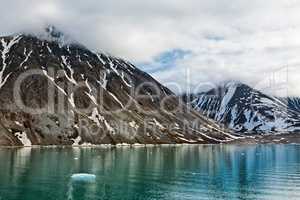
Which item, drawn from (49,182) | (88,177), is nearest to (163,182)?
(88,177)

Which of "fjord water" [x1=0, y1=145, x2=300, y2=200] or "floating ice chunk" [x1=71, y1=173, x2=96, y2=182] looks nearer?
"fjord water" [x1=0, y1=145, x2=300, y2=200]

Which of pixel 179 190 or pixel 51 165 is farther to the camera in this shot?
pixel 51 165

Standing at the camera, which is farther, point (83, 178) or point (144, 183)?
point (83, 178)

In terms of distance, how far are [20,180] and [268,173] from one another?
69.4 meters

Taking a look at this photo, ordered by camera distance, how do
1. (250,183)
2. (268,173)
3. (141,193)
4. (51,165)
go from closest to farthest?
(141,193) < (250,183) < (268,173) < (51,165)

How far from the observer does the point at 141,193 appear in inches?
3388

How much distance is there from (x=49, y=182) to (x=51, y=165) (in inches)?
1586

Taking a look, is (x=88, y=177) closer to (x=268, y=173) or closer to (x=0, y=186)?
(x=0, y=186)

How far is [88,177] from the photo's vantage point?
347 ft

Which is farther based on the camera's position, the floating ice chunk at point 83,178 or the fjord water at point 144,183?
the floating ice chunk at point 83,178

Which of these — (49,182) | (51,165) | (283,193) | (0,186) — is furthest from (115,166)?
(283,193)

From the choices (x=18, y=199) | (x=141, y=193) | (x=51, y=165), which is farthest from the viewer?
(x=51, y=165)

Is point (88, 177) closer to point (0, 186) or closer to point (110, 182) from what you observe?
point (110, 182)

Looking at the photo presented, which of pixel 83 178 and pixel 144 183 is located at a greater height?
pixel 83 178
